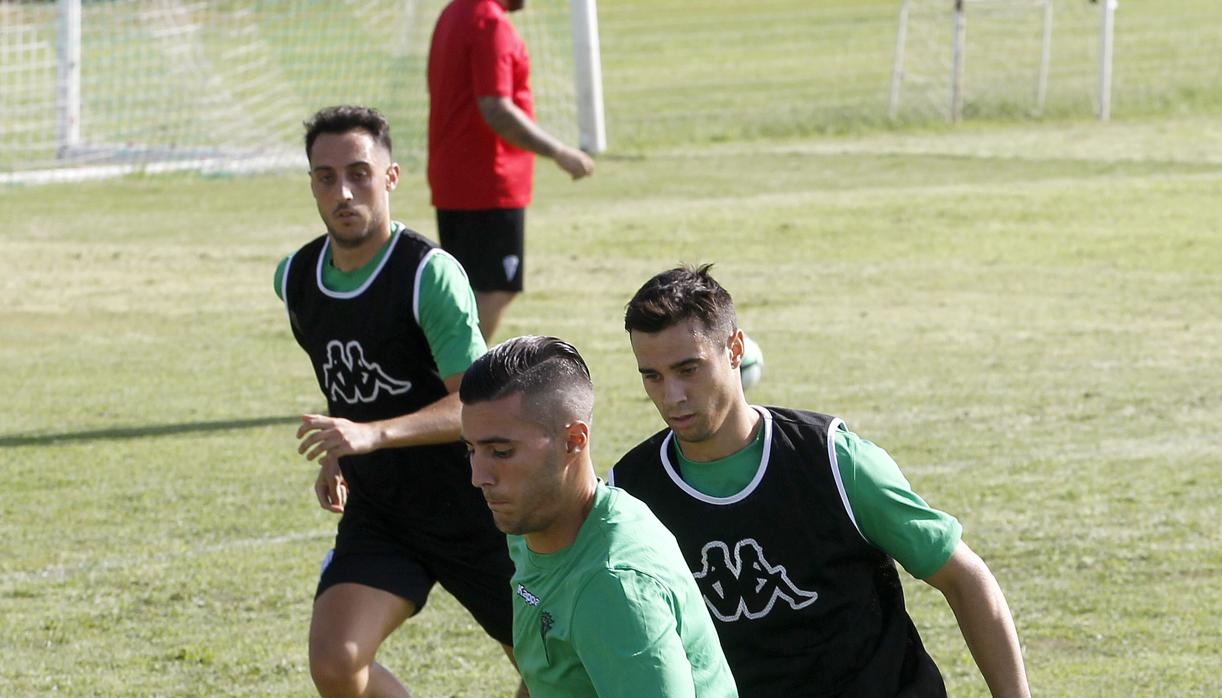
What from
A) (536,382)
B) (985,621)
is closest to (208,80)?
(985,621)

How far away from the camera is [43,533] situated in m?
7.49

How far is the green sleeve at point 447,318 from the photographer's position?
16.7 feet

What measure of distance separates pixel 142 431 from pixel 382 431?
4.83 metres

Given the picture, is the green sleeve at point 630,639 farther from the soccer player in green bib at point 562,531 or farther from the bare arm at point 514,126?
the bare arm at point 514,126

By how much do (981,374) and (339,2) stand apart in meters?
13.1

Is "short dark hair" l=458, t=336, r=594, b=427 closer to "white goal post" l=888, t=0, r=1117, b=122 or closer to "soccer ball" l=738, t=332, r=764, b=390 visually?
"soccer ball" l=738, t=332, r=764, b=390

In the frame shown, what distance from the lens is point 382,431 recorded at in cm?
480

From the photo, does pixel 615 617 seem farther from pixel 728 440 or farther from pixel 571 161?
pixel 571 161

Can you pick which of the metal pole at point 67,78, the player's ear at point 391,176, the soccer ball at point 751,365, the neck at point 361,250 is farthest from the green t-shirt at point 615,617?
the metal pole at point 67,78

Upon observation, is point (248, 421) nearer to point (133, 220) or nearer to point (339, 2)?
point (133, 220)

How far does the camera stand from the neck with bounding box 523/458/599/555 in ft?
10.4

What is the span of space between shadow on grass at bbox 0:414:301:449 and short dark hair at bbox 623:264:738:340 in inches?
225

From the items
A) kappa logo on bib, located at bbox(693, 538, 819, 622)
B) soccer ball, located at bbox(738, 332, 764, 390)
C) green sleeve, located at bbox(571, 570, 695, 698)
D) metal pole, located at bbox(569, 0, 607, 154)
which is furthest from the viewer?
metal pole, located at bbox(569, 0, 607, 154)

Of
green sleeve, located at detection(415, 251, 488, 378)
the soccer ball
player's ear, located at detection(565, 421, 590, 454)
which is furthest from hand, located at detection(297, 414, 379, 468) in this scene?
the soccer ball
